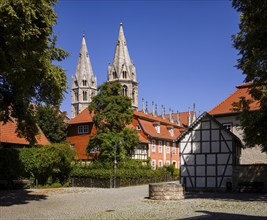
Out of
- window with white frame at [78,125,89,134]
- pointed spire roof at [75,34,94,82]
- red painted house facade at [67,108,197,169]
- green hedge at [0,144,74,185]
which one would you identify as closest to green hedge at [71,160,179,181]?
green hedge at [0,144,74,185]

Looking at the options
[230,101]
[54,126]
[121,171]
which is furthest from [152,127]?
[230,101]

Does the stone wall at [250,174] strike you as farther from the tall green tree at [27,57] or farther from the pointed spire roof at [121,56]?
the pointed spire roof at [121,56]

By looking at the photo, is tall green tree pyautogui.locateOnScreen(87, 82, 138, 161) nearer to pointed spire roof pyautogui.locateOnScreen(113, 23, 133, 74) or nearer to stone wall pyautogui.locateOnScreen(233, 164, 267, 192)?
stone wall pyautogui.locateOnScreen(233, 164, 267, 192)

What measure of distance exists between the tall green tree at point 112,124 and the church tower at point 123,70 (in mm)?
63667

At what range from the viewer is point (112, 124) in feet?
147

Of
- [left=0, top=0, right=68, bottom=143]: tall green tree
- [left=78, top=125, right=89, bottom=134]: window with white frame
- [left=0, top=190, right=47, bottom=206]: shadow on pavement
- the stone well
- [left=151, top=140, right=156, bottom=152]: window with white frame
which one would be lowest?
[left=0, top=190, right=47, bottom=206]: shadow on pavement

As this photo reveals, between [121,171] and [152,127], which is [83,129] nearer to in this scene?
[152,127]

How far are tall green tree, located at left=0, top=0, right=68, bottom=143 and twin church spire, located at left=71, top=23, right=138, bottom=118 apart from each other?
87.7 meters

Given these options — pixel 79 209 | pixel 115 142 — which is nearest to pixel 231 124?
pixel 115 142

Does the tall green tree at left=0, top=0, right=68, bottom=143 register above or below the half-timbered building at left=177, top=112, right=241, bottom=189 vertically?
above

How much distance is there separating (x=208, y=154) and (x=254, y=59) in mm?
14795

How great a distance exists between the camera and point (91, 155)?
159 feet

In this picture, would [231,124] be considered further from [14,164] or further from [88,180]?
[14,164]

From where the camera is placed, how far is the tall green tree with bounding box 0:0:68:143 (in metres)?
15.8
